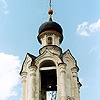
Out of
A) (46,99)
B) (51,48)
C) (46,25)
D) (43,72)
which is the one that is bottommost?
(46,99)

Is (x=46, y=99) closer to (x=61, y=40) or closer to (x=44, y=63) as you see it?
(x=44, y=63)

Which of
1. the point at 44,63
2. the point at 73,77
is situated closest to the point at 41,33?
the point at 44,63

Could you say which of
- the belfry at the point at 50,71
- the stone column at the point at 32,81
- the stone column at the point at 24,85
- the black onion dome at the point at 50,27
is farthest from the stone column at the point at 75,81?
the black onion dome at the point at 50,27

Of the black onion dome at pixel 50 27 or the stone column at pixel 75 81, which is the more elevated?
the black onion dome at pixel 50 27

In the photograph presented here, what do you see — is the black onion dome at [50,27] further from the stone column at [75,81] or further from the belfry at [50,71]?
Answer: the stone column at [75,81]

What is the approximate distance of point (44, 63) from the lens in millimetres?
20141

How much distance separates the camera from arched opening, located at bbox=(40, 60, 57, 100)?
19812 millimetres

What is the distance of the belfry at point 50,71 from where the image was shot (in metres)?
18.8

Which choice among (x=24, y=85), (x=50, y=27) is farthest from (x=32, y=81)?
(x=50, y=27)

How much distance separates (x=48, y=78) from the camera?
20688mm

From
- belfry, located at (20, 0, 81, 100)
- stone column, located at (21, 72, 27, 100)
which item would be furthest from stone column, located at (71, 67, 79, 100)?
stone column, located at (21, 72, 27, 100)

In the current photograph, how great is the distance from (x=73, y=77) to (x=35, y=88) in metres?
2.30

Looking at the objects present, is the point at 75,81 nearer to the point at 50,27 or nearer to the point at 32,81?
the point at 32,81

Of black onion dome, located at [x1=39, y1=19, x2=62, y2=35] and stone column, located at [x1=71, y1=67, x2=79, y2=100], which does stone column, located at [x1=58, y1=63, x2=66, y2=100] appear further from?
black onion dome, located at [x1=39, y1=19, x2=62, y2=35]
